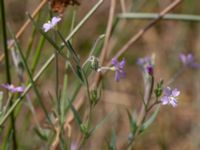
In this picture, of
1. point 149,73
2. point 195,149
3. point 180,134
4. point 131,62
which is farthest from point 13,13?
point 149,73

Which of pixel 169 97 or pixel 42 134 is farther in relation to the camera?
pixel 42 134

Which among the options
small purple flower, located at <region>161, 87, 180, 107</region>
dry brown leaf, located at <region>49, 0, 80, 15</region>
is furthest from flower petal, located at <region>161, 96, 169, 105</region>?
dry brown leaf, located at <region>49, 0, 80, 15</region>

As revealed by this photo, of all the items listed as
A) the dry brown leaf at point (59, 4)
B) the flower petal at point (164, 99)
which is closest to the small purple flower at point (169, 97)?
the flower petal at point (164, 99)

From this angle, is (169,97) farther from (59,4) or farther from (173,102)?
(59,4)

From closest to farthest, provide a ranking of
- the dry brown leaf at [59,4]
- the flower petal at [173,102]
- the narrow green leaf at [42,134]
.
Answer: the flower petal at [173,102]
the dry brown leaf at [59,4]
the narrow green leaf at [42,134]

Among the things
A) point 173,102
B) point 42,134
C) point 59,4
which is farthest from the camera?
point 42,134

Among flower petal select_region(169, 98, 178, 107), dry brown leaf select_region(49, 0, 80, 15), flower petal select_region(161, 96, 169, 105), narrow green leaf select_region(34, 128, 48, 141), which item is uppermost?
dry brown leaf select_region(49, 0, 80, 15)

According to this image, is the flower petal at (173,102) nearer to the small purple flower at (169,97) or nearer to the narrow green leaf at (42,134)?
the small purple flower at (169,97)

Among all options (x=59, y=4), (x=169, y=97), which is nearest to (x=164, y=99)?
(x=169, y=97)

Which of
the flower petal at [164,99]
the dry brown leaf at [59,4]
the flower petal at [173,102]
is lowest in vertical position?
the flower petal at [173,102]

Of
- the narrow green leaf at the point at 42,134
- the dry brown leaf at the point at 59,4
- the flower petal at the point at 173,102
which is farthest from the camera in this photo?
the narrow green leaf at the point at 42,134

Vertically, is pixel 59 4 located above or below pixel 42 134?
above

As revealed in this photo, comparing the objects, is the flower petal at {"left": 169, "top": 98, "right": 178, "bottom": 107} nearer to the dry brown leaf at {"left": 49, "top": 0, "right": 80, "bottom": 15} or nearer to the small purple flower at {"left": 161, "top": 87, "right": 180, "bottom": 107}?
the small purple flower at {"left": 161, "top": 87, "right": 180, "bottom": 107}
